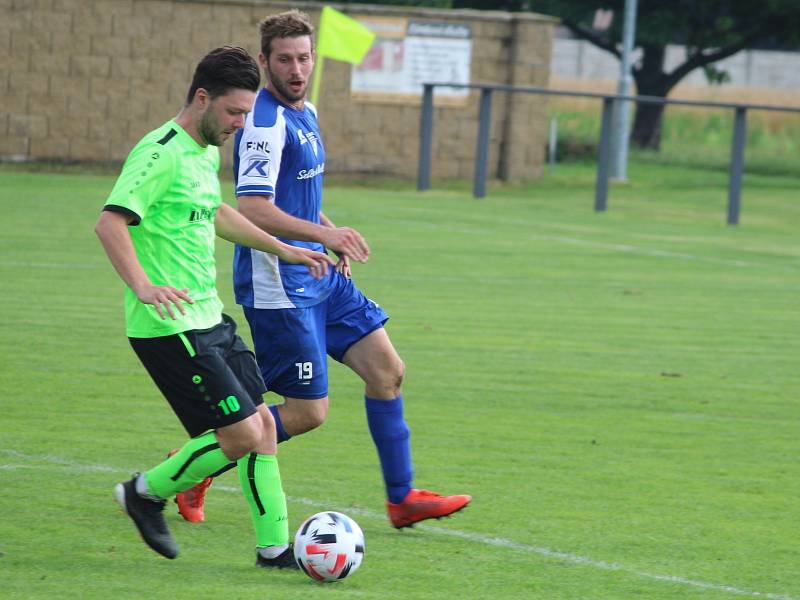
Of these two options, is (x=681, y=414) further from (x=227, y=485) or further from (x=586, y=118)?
(x=586, y=118)

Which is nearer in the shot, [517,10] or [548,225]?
[548,225]

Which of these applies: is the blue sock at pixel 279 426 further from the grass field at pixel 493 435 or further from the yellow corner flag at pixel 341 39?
the yellow corner flag at pixel 341 39

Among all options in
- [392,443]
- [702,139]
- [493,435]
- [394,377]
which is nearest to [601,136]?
[493,435]

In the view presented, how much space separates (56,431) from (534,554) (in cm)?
289

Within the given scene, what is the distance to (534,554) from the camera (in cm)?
570

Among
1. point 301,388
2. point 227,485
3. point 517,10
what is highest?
point 517,10

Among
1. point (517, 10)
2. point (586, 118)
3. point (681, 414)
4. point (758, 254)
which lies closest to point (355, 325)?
point (681, 414)

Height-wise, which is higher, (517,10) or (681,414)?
(517,10)

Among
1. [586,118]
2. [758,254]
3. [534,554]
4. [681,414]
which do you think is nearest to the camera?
[534,554]

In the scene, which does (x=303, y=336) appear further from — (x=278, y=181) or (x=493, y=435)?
(x=493, y=435)

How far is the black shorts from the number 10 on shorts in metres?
0.74

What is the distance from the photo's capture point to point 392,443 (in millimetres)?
6129

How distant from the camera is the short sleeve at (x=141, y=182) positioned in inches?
194

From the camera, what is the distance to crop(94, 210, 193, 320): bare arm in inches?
191
